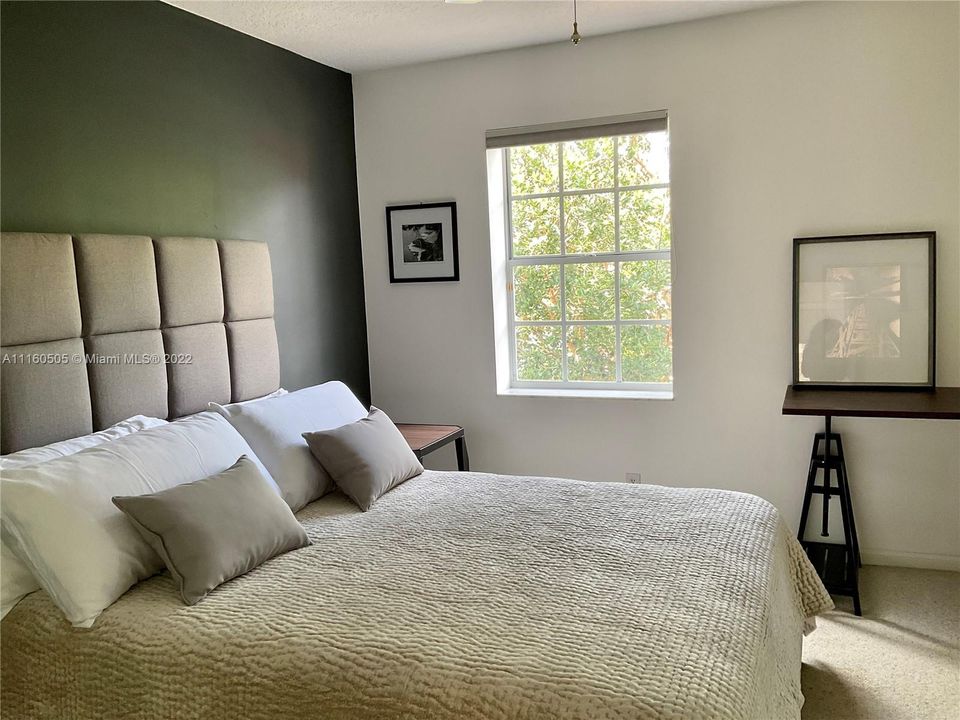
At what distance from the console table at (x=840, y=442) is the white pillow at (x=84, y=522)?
7.70ft

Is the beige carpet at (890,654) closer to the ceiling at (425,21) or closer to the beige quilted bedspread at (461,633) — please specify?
the beige quilted bedspread at (461,633)

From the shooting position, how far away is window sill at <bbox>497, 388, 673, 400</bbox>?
395 cm

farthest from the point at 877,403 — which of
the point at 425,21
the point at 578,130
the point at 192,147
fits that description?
the point at 192,147

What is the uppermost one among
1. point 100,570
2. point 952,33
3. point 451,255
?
point 952,33

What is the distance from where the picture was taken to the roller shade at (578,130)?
3738 millimetres

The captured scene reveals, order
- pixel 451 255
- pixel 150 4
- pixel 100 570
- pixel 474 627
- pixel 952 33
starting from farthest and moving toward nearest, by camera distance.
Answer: pixel 451 255, pixel 952 33, pixel 150 4, pixel 100 570, pixel 474 627

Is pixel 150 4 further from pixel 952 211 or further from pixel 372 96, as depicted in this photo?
pixel 952 211

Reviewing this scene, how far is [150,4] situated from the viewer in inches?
120

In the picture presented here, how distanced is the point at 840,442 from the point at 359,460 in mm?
2111

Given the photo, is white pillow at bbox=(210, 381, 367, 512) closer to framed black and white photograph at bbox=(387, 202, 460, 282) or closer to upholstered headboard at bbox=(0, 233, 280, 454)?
upholstered headboard at bbox=(0, 233, 280, 454)

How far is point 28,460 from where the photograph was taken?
2275mm

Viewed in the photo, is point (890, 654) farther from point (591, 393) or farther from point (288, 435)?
point (288, 435)

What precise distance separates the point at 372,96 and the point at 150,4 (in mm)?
1430

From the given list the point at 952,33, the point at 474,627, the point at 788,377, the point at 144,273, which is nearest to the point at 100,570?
the point at 474,627
